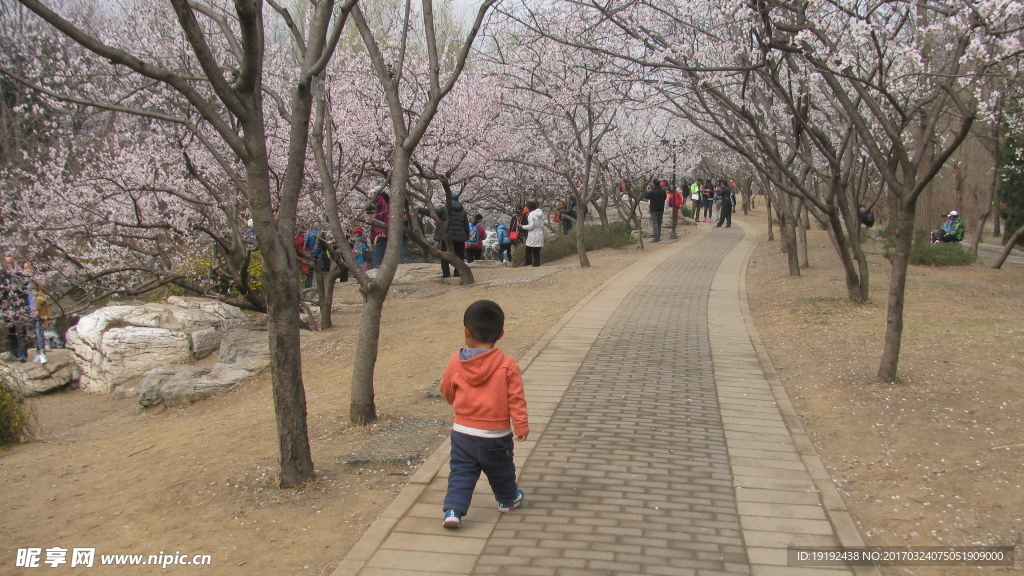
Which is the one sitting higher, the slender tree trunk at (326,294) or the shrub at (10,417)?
the slender tree trunk at (326,294)

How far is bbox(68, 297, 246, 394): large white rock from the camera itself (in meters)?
11.3

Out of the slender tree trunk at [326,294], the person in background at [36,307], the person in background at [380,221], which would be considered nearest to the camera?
the person in background at [36,307]

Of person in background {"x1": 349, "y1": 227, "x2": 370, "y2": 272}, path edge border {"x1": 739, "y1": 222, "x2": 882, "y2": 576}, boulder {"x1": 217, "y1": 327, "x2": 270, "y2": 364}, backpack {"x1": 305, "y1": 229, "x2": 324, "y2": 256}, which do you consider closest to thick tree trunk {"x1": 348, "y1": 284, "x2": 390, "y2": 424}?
path edge border {"x1": 739, "y1": 222, "x2": 882, "y2": 576}

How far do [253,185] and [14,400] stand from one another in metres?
5.23

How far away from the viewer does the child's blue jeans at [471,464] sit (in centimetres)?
401

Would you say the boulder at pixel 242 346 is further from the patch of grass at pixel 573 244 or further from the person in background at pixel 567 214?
the person in background at pixel 567 214

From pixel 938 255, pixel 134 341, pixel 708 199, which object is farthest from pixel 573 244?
pixel 708 199

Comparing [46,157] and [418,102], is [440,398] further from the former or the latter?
[46,157]

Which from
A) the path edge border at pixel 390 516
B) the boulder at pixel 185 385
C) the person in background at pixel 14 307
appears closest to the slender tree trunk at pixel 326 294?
the boulder at pixel 185 385

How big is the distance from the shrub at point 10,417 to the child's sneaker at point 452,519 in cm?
602

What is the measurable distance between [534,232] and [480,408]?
1482cm

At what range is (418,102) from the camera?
16.5 m

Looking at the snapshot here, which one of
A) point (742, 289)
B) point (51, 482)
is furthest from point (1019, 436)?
point (742, 289)

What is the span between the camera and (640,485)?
15.0 ft
